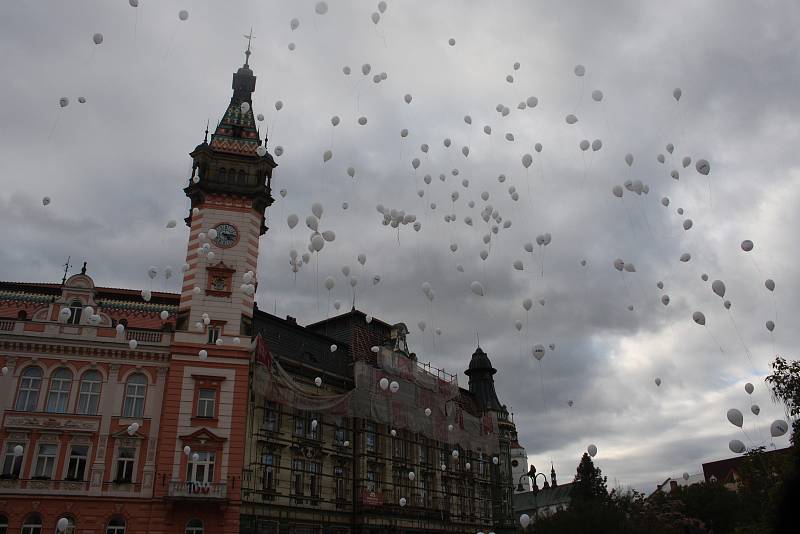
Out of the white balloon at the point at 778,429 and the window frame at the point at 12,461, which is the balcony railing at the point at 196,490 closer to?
the window frame at the point at 12,461

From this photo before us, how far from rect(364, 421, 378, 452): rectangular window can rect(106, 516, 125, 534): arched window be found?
1590cm

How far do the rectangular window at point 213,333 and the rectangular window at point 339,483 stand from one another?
37.2 ft

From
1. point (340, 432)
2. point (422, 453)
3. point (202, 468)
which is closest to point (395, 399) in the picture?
point (340, 432)

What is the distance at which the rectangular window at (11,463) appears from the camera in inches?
1162

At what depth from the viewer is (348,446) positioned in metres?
40.3

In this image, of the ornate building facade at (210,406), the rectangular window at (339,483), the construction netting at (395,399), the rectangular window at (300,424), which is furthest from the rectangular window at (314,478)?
the construction netting at (395,399)

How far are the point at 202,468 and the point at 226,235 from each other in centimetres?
1337

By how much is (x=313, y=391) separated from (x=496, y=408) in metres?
26.9

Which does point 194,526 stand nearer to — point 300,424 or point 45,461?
point 45,461

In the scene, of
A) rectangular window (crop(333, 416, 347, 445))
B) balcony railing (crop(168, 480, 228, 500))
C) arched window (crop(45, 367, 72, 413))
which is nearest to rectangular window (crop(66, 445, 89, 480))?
arched window (crop(45, 367, 72, 413))

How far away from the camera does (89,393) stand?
32.0m

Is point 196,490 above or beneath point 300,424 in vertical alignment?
beneath

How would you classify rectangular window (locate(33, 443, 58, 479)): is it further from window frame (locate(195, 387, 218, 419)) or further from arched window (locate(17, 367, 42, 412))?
window frame (locate(195, 387, 218, 419))

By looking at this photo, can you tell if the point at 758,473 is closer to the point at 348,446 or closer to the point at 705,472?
the point at 348,446
